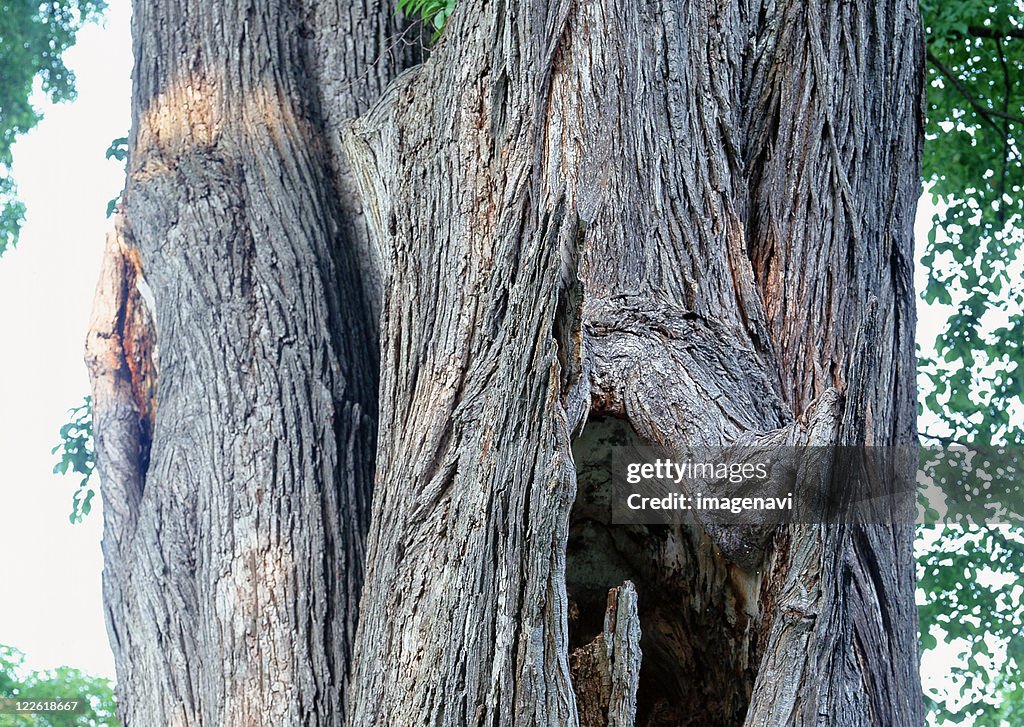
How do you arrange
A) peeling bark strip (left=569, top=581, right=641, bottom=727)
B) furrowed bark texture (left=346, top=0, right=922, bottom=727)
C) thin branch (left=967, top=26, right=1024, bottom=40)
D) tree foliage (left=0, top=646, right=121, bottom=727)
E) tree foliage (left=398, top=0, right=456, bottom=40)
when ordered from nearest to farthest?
1. peeling bark strip (left=569, top=581, right=641, bottom=727)
2. furrowed bark texture (left=346, top=0, right=922, bottom=727)
3. tree foliage (left=398, top=0, right=456, bottom=40)
4. thin branch (left=967, top=26, right=1024, bottom=40)
5. tree foliage (left=0, top=646, right=121, bottom=727)

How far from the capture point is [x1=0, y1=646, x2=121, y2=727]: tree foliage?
8125 millimetres

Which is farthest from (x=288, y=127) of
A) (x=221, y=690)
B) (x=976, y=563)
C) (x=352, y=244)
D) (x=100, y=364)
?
(x=976, y=563)

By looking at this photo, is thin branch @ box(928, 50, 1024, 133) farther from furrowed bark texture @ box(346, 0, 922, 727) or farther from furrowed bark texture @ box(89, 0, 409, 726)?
furrowed bark texture @ box(89, 0, 409, 726)

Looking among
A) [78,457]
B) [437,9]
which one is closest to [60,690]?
[78,457]

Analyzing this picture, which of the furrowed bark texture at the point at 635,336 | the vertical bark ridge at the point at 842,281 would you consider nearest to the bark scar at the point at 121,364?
the furrowed bark texture at the point at 635,336

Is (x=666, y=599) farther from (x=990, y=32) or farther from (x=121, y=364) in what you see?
(x=990, y=32)

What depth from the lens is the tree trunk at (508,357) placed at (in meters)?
2.43

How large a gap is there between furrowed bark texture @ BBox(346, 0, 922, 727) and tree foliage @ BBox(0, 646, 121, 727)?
632cm

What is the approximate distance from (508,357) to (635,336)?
15.2 inches

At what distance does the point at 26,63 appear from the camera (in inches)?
356

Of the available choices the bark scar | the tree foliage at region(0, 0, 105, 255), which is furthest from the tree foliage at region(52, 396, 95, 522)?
the tree foliage at region(0, 0, 105, 255)

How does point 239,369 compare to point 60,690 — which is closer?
point 239,369

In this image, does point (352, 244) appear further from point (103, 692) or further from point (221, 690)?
point (103, 692)

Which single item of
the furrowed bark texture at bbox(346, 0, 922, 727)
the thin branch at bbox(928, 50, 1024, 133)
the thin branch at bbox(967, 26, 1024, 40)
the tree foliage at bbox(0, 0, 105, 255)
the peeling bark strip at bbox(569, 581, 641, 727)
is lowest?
the peeling bark strip at bbox(569, 581, 641, 727)
